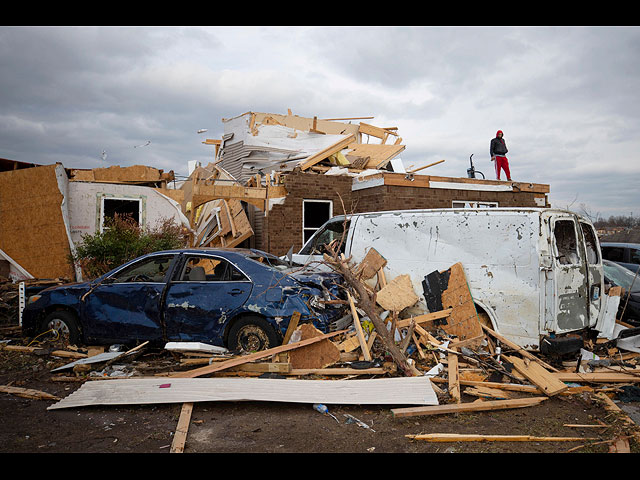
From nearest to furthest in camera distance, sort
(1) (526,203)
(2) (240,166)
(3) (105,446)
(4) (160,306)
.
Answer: (3) (105,446) < (4) (160,306) < (1) (526,203) < (2) (240,166)

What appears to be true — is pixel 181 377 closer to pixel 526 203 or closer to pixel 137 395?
pixel 137 395

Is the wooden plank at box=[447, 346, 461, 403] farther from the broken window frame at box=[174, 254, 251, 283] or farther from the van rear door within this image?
the broken window frame at box=[174, 254, 251, 283]

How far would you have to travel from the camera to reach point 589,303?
6027 millimetres

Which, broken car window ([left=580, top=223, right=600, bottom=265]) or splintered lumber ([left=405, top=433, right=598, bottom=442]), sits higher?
broken car window ([left=580, top=223, right=600, bottom=265])

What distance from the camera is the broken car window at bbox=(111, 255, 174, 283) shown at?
6.52 meters

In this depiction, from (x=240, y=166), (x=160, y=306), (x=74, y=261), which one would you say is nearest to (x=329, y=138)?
(x=240, y=166)

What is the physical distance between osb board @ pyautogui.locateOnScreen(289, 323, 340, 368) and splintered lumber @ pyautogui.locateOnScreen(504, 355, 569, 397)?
7.30ft

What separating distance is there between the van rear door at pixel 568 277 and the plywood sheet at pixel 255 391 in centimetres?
212

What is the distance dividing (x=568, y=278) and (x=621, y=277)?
11.8 feet

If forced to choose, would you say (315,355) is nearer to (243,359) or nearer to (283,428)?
(243,359)

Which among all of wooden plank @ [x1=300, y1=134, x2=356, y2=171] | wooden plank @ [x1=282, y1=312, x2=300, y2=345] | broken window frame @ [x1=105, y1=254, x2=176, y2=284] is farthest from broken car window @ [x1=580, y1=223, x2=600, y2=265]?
wooden plank @ [x1=300, y1=134, x2=356, y2=171]

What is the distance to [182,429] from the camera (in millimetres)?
4059

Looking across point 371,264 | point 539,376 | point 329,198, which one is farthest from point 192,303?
point 329,198
